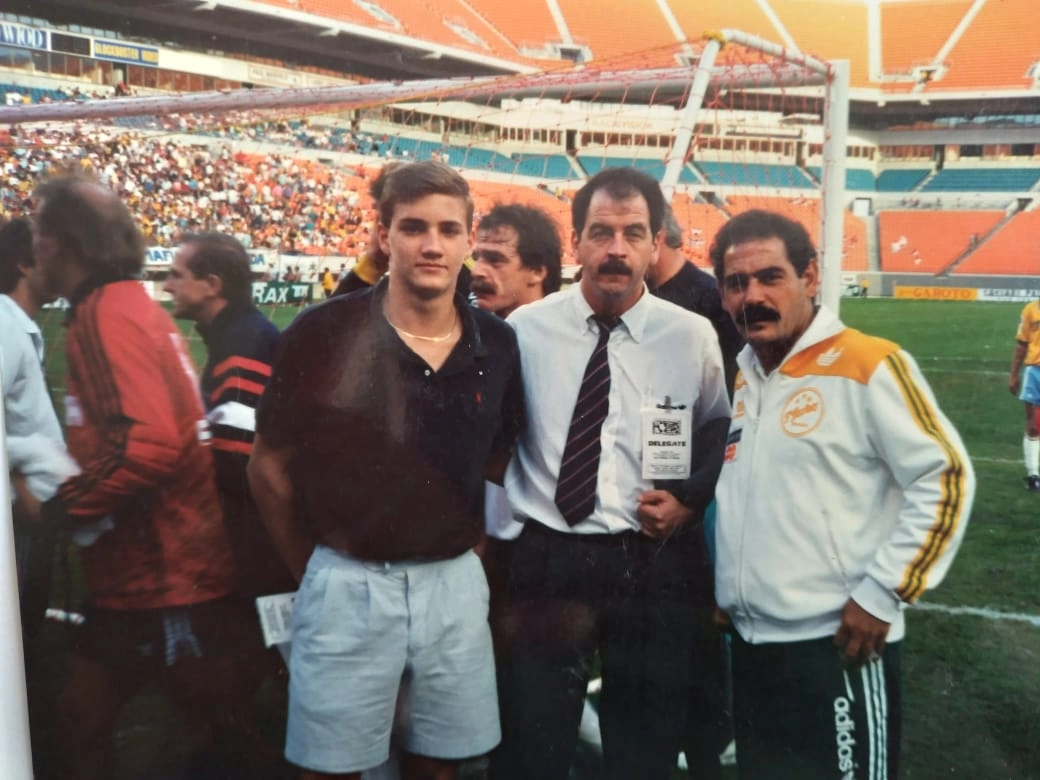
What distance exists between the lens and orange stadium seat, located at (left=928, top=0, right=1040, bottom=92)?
143 centimetres

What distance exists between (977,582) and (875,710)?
10.6 inches

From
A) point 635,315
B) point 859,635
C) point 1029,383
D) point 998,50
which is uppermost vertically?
point 998,50

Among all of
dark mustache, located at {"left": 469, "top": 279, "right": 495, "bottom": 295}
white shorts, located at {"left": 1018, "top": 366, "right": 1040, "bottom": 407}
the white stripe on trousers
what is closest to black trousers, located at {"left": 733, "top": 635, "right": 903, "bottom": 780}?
the white stripe on trousers

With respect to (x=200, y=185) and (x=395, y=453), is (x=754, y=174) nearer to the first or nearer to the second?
(x=395, y=453)

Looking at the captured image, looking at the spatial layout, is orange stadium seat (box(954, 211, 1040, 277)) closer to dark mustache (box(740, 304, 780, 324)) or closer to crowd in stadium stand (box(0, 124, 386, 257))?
dark mustache (box(740, 304, 780, 324))

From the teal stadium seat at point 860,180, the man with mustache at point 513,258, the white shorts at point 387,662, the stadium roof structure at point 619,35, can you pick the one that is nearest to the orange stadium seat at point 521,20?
the stadium roof structure at point 619,35

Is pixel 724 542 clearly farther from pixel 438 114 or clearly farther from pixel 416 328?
pixel 438 114

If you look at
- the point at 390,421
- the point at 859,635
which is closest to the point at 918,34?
the point at 859,635

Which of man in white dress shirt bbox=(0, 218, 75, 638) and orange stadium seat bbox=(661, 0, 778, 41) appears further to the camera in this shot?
man in white dress shirt bbox=(0, 218, 75, 638)

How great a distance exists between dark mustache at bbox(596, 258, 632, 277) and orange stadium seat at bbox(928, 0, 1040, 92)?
2.04ft

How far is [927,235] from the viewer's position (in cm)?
167

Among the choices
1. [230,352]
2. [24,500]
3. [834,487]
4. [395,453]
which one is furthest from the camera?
[24,500]

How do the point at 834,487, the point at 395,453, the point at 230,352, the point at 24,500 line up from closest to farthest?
the point at 834,487 < the point at 395,453 < the point at 230,352 < the point at 24,500

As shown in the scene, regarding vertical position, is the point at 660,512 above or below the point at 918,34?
below
